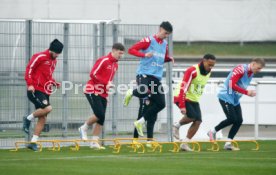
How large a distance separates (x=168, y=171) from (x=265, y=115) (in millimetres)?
15708

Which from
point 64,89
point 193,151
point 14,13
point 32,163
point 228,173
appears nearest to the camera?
point 228,173

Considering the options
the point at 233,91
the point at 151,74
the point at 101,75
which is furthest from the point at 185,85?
the point at 101,75

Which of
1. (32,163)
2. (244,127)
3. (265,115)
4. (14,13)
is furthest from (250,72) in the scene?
(14,13)

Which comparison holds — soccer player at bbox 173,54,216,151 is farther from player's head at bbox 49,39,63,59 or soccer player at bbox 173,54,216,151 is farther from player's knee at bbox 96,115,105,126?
player's head at bbox 49,39,63,59

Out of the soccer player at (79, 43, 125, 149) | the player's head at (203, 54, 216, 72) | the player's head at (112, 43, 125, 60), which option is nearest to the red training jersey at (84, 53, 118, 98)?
the soccer player at (79, 43, 125, 149)

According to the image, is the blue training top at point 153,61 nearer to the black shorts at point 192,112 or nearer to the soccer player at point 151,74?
the soccer player at point 151,74

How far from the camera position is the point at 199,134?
25.2m

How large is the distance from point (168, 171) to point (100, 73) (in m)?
6.15

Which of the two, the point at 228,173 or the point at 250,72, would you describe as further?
the point at 250,72

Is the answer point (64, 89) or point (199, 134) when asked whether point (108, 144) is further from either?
point (199, 134)

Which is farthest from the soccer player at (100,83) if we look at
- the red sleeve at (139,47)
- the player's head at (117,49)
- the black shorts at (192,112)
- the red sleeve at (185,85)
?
the black shorts at (192,112)

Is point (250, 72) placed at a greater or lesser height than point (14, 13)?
lesser

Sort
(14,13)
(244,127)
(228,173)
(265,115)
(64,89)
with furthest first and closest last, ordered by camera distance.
→ (14,13) → (244,127) → (265,115) → (64,89) → (228,173)

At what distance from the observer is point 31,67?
19.0 m
